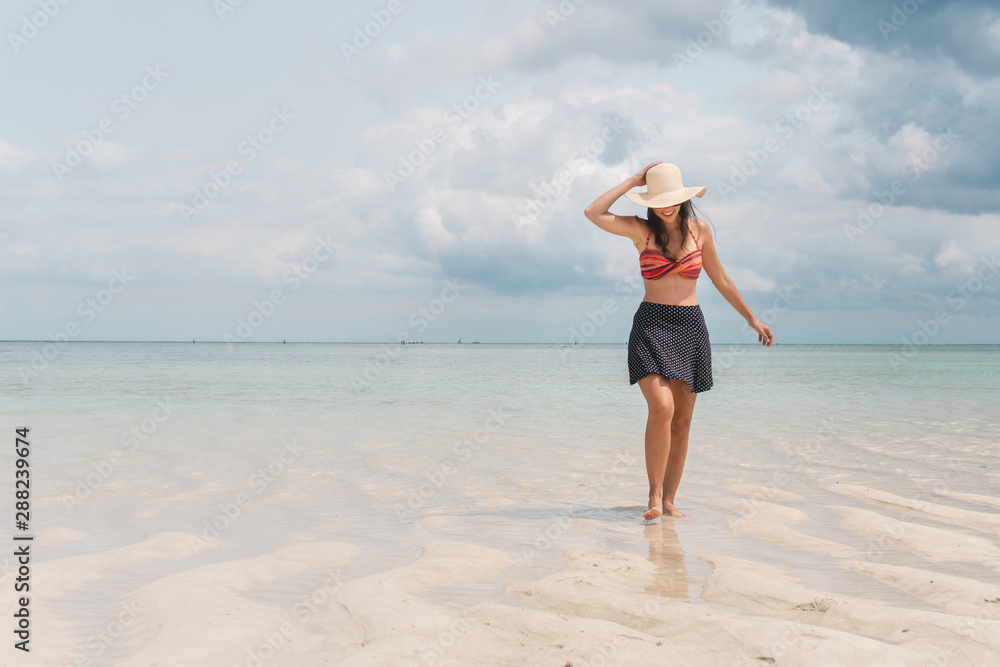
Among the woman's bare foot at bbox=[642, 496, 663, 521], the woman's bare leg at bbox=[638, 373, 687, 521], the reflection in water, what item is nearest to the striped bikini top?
the woman's bare leg at bbox=[638, 373, 687, 521]

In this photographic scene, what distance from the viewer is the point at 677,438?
169 inches

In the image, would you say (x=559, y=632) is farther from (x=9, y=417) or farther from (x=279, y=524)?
(x=9, y=417)

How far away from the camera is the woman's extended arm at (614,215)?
4.05 m

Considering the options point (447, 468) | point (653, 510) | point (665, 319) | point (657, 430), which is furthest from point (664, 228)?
point (447, 468)

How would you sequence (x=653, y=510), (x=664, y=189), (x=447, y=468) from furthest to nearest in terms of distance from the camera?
(x=447, y=468) < (x=653, y=510) < (x=664, y=189)

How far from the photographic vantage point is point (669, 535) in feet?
12.0

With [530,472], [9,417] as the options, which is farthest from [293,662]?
[9,417]

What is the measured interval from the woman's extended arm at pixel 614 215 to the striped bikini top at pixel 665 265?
0.41 feet

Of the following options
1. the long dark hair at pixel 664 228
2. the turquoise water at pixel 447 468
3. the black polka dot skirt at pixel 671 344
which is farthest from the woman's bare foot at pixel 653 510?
the long dark hair at pixel 664 228

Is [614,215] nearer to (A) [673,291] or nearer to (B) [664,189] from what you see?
(B) [664,189]

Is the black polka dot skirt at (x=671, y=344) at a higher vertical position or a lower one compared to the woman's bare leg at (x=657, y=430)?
higher

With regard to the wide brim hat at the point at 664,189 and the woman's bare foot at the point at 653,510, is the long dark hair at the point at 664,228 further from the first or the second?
the woman's bare foot at the point at 653,510

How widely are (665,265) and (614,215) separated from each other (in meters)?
0.42

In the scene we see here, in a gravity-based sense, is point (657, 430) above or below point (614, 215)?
below
